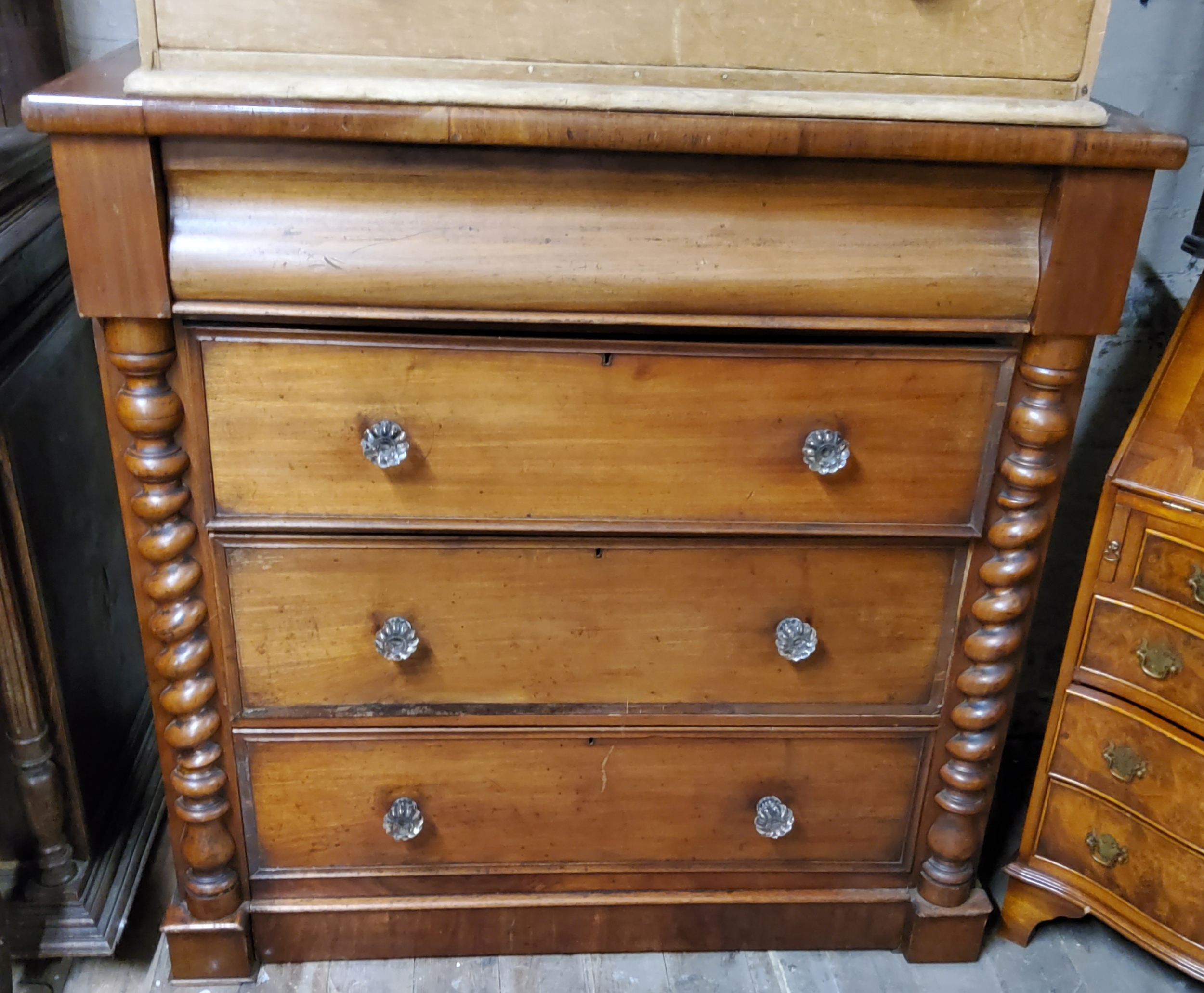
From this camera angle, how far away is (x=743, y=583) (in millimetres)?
1197

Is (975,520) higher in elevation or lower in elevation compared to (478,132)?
lower

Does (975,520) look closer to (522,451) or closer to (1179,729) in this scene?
(1179,729)

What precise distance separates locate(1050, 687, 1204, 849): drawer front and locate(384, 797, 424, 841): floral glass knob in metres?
0.82

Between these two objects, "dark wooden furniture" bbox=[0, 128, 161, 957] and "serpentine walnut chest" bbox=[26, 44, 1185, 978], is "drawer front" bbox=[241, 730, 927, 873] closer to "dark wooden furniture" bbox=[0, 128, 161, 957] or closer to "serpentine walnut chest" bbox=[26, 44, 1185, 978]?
"serpentine walnut chest" bbox=[26, 44, 1185, 978]

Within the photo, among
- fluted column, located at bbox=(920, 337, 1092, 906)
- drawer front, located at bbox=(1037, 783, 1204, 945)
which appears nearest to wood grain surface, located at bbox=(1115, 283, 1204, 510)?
fluted column, located at bbox=(920, 337, 1092, 906)

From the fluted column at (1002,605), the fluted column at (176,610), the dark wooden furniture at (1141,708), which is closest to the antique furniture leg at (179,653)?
the fluted column at (176,610)

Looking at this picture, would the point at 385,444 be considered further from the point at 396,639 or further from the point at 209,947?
the point at 209,947

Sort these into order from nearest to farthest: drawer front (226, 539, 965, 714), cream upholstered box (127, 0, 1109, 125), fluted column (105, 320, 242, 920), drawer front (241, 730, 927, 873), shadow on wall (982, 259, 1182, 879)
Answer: cream upholstered box (127, 0, 1109, 125) → fluted column (105, 320, 242, 920) → drawer front (226, 539, 965, 714) → drawer front (241, 730, 927, 873) → shadow on wall (982, 259, 1182, 879)

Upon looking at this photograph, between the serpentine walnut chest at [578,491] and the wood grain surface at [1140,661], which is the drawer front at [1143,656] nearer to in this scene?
the wood grain surface at [1140,661]

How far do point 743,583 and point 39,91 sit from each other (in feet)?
2.76

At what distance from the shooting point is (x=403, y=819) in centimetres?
128

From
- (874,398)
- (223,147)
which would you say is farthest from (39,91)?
(874,398)

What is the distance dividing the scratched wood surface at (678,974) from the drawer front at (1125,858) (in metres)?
0.16

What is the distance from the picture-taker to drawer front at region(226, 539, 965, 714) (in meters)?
1.16
